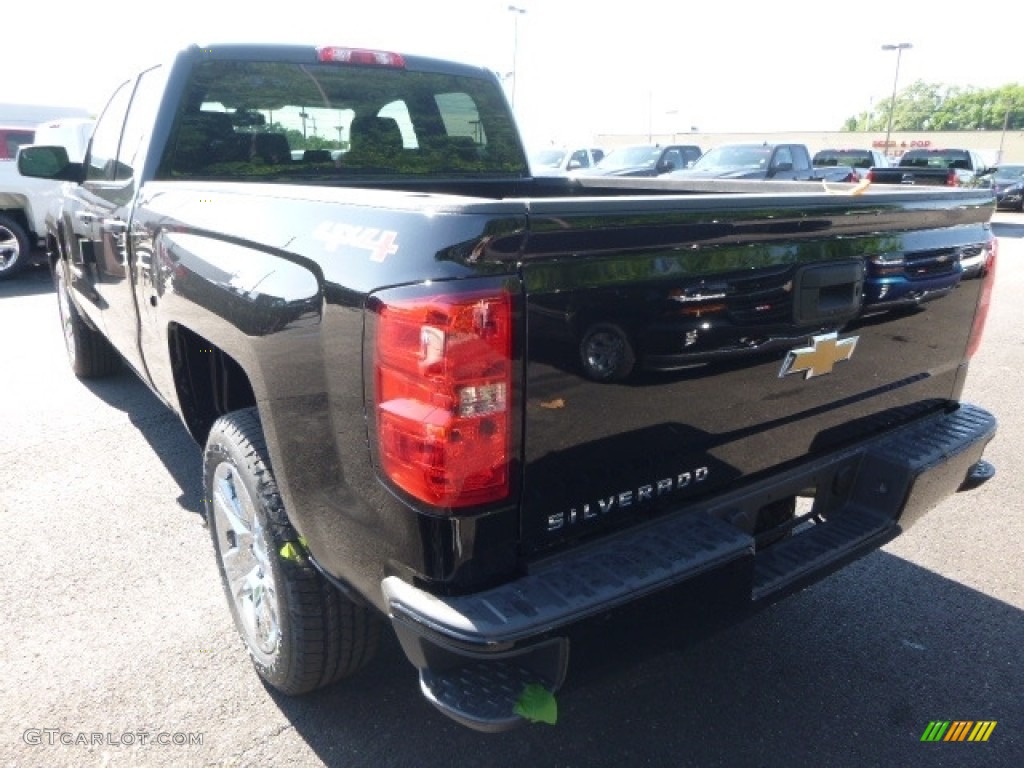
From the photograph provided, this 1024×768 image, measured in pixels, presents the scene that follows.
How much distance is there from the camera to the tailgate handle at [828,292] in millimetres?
2074

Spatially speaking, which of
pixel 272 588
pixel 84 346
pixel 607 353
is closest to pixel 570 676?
pixel 607 353

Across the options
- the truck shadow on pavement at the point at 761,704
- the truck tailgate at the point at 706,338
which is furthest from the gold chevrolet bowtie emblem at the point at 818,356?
the truck shadow on pavement at the point at 761,704

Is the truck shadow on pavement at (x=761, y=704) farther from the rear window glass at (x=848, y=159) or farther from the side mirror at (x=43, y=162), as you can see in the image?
the rear window glass at (x=848, y=159)

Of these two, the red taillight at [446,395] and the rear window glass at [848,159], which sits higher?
the red taillight at [446,395]

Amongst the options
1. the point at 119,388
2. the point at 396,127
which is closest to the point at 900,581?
the point at 396,127

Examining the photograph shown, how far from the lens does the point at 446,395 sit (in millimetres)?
1573

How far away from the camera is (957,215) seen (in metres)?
2.55

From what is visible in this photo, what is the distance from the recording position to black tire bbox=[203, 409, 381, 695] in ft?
7.12

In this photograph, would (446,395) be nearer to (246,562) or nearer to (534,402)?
(534,402)

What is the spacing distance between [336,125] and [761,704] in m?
2.99

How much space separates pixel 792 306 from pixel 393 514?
3.81 feet

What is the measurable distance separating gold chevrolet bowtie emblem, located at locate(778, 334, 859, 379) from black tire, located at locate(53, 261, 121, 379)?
483 centimetres

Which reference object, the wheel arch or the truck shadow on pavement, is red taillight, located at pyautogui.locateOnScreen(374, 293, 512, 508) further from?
the wheel arch

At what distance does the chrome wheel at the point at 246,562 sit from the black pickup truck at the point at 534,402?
0.5 inches
